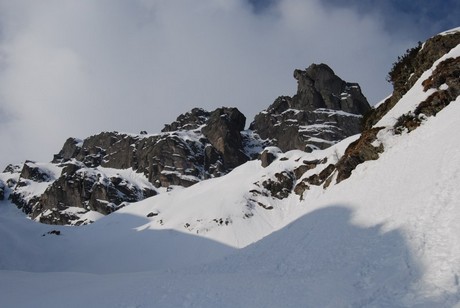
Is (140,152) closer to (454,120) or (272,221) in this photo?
(272,221)

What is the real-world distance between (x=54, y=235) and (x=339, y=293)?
7308 cm

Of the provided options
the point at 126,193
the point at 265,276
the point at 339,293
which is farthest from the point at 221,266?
the point at 126,193

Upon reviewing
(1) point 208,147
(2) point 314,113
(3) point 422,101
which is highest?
(1) point 208,147

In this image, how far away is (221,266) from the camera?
27.0 metres

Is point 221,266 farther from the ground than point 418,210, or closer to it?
farther from the ground

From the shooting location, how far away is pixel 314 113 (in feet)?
512

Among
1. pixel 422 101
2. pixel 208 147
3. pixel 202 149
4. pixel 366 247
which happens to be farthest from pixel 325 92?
pixel 366 247

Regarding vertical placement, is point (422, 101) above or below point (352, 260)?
above

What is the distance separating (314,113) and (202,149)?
140 feet

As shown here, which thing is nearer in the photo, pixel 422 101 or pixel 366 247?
pixel 366 247

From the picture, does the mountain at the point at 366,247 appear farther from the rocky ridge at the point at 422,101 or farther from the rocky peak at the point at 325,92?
the rocky peak at the point at 325,92

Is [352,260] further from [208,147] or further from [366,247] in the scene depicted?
[208,147]

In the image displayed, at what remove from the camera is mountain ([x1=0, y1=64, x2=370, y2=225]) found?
147m

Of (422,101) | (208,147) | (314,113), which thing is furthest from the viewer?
(208,147)
